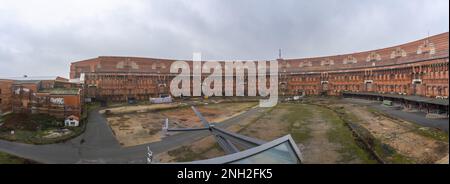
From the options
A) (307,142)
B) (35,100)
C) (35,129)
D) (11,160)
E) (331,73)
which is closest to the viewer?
(11,160)

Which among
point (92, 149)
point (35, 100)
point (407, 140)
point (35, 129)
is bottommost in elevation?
point (92, 149)

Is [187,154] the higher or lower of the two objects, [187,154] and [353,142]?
the lower

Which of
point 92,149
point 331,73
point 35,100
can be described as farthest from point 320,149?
point 331,73

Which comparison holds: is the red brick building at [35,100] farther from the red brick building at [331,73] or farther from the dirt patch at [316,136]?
the dirt patch at [316,136]

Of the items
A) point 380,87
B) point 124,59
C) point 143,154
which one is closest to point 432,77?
point 380,87

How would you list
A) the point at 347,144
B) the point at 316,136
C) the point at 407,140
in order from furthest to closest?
the point at 316,136
the point at 407,140
the point at 347,144

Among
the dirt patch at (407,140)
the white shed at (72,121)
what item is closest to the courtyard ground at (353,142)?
the dirt patch at (407,140)

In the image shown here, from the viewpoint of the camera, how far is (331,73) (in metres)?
56.3

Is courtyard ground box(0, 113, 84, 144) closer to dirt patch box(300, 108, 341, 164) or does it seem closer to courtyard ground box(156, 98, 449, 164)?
courtyard ground box(156, 98, 449, 164)

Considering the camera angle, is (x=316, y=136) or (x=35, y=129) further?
(x=35, y=129)

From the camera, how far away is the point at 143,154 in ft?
55.5

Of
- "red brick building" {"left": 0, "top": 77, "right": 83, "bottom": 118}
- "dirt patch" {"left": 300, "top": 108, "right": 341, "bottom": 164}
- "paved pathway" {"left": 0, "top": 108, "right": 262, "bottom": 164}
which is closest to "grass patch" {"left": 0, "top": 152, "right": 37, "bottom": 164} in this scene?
"paved pathway" {"left": 0, "top": 108, "right": 262, "bottom": 164}

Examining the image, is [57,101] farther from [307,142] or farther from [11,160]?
[307,142]

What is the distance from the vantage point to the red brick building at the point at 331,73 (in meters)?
34.2
